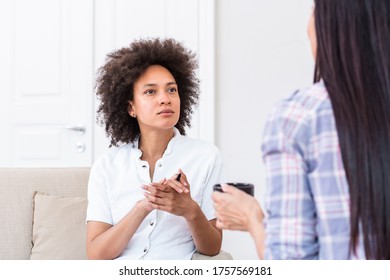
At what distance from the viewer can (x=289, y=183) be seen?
0.66 m

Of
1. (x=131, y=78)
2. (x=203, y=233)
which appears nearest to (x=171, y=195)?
(x=203, y=233)

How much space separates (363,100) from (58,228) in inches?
49.4

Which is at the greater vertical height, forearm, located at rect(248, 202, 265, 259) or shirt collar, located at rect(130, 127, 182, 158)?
shirt collar, located at rect(130, 127, 182, 158)

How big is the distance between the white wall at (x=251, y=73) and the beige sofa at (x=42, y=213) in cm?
81

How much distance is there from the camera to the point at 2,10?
109 inches

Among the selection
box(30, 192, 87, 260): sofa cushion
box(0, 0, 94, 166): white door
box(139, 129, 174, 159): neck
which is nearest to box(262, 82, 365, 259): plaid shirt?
box(139, 129, 174, 159): neck

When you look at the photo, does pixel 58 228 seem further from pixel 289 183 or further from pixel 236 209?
pixel 289 183

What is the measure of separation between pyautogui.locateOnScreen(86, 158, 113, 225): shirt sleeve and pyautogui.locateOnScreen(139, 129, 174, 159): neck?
0.13m

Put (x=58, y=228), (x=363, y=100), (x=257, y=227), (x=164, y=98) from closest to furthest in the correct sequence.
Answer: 1. (x=363, y=100)
2. (x=257, y=227)
3. (x=164, y=98)
4. (x=58, y=228)

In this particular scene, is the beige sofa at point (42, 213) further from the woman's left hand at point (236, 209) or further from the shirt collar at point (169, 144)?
the woman's left hand at point (236, 209)

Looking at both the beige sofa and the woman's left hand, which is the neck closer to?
the beige sofa

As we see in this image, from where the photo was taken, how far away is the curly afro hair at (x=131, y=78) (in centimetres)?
147

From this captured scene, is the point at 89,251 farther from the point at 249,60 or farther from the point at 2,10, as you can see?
the point at 2,10

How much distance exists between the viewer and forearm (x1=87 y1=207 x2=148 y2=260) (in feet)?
4.32
